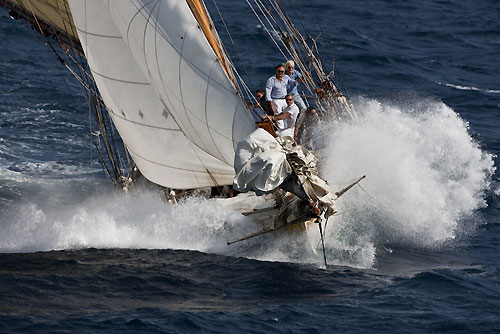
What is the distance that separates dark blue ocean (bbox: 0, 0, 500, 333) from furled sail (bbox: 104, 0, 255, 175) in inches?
112

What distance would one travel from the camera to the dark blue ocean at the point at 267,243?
73.5 ft

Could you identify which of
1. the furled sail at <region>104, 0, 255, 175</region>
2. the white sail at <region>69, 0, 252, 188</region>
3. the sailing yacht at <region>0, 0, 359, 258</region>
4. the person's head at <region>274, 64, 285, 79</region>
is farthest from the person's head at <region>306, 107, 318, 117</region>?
the furled sail at <region>104, 0, 255, 175</region>

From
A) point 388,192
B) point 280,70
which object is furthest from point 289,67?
point 388,192

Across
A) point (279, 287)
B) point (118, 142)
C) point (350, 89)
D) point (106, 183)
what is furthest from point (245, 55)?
point (279, 287)

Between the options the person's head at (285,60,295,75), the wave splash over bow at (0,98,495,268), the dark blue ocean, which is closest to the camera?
the dark blue ocean

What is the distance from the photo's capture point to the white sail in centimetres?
2638

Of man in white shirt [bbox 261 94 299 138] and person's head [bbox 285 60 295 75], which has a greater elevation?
person's head [bbox 285 60 295 75]

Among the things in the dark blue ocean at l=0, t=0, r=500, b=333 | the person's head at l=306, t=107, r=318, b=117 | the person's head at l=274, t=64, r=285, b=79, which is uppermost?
the person's head at l=274, t=64, r=285, b=79

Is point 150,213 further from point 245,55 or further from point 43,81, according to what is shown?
point 245,55

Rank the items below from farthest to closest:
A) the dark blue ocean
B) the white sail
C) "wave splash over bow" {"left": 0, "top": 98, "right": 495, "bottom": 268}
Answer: "wave splash over bow" {"left": 0, "top": 98, "right": 495, "bottom": 268} → the white sail → the dark blue ocean

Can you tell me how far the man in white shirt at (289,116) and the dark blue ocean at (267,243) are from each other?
102 centimetres

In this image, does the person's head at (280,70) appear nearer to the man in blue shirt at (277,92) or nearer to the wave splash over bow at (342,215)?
the man in blue shirt at (277,92)

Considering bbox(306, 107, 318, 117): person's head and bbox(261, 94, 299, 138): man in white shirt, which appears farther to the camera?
bbox(306, 107, 318, 117): person's head

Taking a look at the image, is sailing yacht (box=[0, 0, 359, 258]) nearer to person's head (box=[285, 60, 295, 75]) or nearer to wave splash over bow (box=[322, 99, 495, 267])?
wave splash over bow (box=[322, 99, 495, 267])
